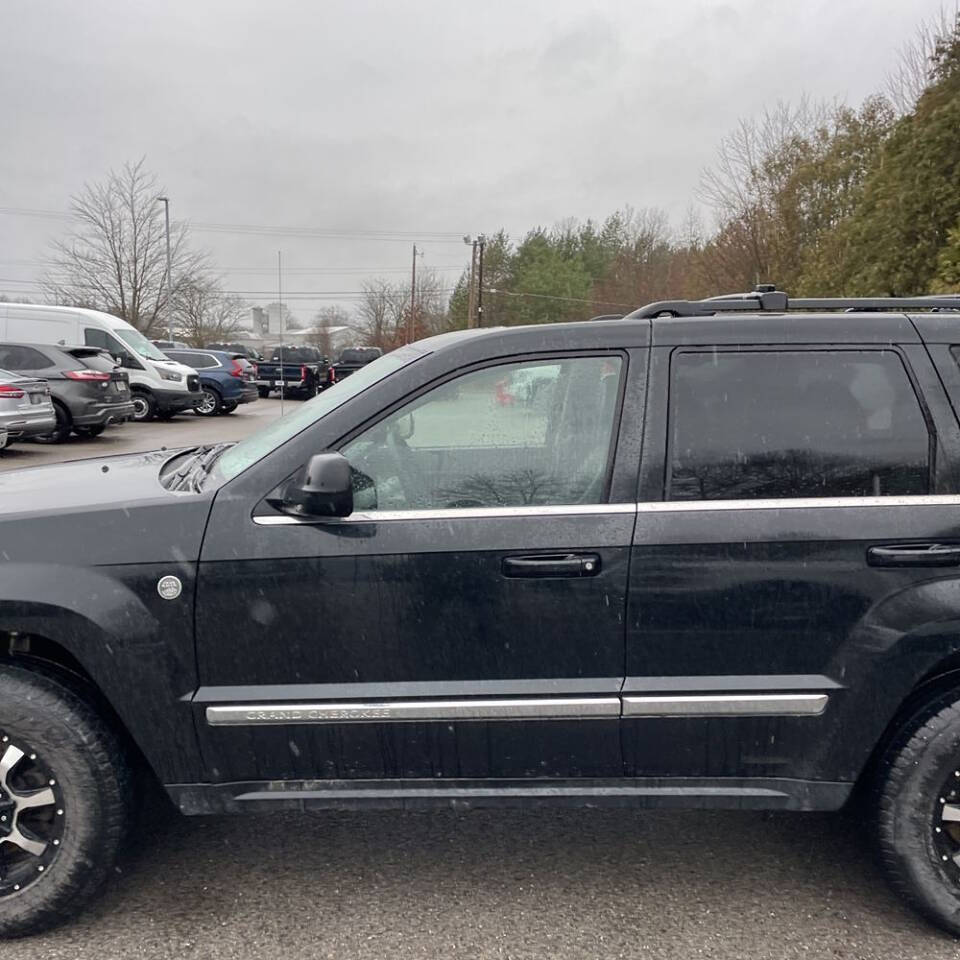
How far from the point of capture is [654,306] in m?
2.75

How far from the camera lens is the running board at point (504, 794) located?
254cm

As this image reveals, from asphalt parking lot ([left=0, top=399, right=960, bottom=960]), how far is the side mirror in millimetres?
1252

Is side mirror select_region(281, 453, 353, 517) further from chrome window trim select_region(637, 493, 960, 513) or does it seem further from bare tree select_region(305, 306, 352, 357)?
bare tree select_region(305, 306, 352, 357)

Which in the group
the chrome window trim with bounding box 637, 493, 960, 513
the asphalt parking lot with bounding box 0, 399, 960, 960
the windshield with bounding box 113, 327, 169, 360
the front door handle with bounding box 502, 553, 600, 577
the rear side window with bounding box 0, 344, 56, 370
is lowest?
the asphalt parking lot with bounding box 0, 399, 960, 960

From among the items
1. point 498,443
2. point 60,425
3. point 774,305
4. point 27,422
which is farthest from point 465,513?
point 60,425

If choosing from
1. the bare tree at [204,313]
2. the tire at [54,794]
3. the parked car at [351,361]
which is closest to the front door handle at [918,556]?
the tire at [54,794]

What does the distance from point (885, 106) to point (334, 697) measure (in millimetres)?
27904

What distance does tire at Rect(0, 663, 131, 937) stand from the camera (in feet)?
8.09

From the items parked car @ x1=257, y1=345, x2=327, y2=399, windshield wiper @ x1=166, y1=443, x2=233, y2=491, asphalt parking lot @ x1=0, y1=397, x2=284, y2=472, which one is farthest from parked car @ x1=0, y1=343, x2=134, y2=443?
windshield wiper @ x1=166, y1=443, x2=233, y2=491

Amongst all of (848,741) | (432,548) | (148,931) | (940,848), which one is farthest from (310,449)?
(940,848)

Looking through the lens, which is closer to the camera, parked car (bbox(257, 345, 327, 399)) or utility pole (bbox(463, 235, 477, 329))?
parked car (bbox(257, 345, 327, 399))

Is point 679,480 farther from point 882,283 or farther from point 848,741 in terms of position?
point 882,283

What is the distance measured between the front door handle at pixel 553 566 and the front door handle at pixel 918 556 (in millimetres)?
789

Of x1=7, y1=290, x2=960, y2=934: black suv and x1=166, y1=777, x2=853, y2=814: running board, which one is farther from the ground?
x1=7, y1=290, x2=960, y2=934: black suv
